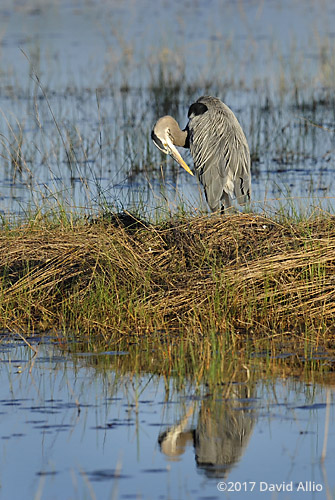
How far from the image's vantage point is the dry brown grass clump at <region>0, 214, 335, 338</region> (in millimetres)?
5445

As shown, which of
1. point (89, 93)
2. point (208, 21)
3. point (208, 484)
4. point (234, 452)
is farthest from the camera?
point (208, 21)

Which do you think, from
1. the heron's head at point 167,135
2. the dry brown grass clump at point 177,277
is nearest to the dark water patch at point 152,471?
the dry brown grass clump at point 177,277

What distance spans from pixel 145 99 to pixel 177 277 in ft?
26.4

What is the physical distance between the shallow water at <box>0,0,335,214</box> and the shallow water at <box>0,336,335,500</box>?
206cm

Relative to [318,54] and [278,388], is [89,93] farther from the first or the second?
[278,388]

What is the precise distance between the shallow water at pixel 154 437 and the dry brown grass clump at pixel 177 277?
79 centimetres

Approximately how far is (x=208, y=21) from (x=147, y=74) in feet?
23.5

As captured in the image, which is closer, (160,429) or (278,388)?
(160,429)

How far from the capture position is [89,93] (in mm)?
13930

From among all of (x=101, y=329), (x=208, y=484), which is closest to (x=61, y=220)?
(x=101, y=329)

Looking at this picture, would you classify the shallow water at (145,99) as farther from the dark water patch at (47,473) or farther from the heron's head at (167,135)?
the dark water patch at (47,473)

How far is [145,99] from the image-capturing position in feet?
44.1

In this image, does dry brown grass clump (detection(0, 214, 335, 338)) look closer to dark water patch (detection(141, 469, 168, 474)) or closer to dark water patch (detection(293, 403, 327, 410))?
dark water patch (detection(293, 403, 327, 410))

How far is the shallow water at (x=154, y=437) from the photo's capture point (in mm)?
3494
